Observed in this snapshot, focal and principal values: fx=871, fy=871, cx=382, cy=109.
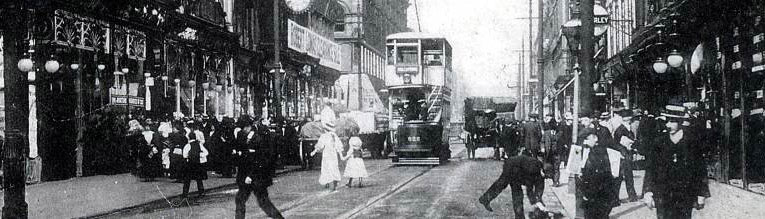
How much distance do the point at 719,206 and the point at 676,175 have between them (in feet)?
17.5

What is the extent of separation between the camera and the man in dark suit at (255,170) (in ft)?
38.1

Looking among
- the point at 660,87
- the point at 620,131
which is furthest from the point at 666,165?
the point at 660,87

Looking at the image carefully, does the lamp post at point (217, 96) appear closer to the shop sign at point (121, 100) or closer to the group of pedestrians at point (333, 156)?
the shop sign at point (121, 100)

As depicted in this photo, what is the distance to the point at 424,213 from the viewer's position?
1352cm

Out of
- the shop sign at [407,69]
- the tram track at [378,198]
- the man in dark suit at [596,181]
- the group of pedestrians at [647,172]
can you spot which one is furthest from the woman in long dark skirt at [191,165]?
the shop sign at [407,69]

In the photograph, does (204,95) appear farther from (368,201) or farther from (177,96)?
(368,201)

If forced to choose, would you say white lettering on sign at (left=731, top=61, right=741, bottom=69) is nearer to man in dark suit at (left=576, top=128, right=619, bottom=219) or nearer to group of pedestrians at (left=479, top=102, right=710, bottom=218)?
group of pedestrians at (left=479, top=102, right=710, bottom=218)

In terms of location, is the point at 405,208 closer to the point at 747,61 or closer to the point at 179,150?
the point at 179,150

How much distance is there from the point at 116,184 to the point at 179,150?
13.0 feet

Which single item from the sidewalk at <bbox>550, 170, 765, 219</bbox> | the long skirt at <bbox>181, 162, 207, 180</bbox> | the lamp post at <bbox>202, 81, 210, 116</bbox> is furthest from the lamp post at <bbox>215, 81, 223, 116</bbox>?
the sidewalk at <bbox>550, 170, 765, 219</bbox>

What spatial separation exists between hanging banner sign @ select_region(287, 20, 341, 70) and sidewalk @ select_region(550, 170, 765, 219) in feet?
80.2

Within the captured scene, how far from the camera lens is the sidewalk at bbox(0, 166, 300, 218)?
14.4 metres

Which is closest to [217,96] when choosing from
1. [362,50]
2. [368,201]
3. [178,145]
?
[178,145]

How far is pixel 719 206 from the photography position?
1430 cm
